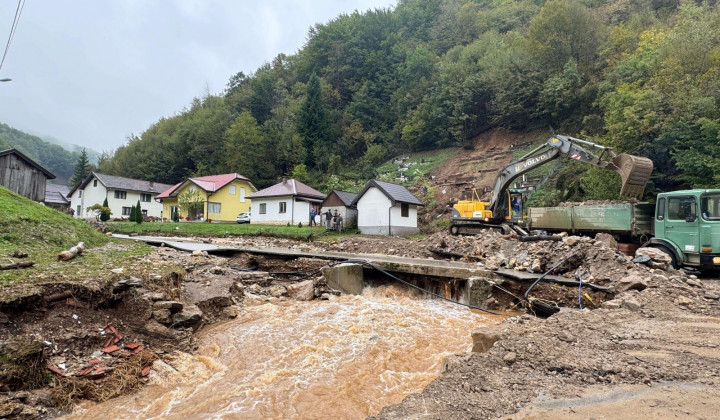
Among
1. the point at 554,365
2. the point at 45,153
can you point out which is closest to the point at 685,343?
the point at 554,365

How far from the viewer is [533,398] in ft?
10.3

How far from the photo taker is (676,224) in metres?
10.1

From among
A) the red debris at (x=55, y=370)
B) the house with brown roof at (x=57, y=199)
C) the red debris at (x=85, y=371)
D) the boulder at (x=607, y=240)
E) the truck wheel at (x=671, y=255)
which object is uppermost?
the house with brown roof at (x=57, y=199)

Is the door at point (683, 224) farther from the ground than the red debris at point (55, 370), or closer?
farther from the ground

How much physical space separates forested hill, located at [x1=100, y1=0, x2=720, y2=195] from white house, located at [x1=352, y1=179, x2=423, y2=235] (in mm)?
13660

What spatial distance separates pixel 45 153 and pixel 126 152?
64.9 metres

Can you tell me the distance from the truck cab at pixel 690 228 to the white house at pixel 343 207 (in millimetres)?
20615

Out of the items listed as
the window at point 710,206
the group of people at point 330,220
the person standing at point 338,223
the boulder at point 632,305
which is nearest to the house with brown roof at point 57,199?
the group of people at point 330,220

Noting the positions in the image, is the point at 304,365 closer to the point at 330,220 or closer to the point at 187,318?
the point at 187,318

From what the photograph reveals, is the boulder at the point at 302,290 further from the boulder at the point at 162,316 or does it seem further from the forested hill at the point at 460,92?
the forested hill at the point at 460,92

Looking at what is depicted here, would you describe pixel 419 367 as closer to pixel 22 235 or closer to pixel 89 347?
pixel 89 347

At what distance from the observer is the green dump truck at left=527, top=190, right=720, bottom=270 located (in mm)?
9453

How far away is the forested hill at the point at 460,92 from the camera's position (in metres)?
20.0

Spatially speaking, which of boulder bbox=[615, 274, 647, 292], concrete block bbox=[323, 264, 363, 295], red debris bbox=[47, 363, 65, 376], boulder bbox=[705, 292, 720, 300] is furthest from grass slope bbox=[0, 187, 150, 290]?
boulder bbox=[705, 292, 720, 300]
